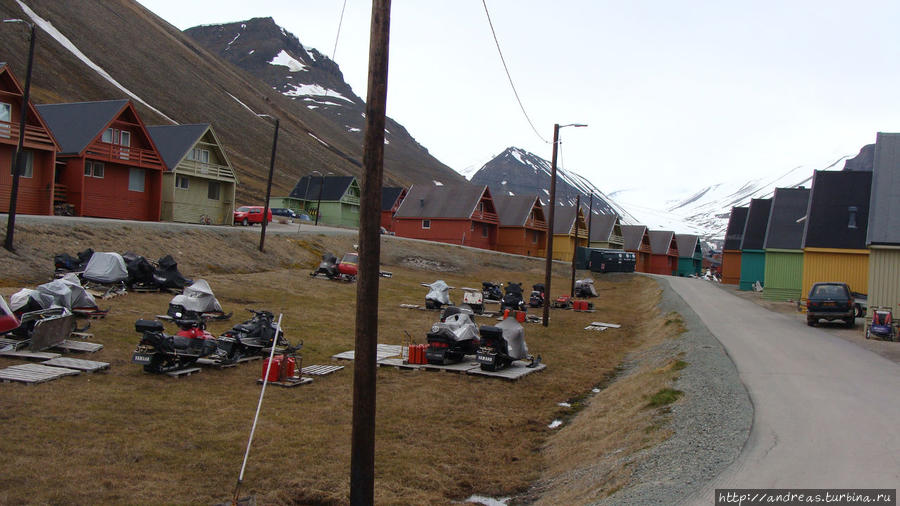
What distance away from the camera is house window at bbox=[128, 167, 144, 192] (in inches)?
1858

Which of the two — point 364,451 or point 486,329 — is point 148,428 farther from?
point 486,329

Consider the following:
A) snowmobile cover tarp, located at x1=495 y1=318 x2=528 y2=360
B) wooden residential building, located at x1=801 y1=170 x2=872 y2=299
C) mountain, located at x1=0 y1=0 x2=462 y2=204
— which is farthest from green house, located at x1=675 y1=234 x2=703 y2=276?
snowmobile cover tarp, located at x1=495 y1=318 x2=528 y2=360

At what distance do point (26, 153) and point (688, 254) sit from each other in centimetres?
9305

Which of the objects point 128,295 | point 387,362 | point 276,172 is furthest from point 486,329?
point 276,172

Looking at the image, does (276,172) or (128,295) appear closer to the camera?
(128,295)

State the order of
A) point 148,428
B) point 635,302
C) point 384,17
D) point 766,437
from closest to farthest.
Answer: point 384,17, point 766,437, point 148,428, point 635,302

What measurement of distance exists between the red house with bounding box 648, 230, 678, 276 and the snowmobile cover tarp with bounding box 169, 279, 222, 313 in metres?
84.2

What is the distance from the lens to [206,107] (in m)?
160

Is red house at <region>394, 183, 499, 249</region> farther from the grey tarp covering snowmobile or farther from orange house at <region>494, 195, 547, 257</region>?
the grey tarp covering snowmobile

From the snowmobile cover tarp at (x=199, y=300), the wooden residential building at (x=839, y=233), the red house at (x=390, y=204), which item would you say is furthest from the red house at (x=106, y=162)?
the red house at (x=390, y=204)

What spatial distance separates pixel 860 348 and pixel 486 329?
40.3 feet

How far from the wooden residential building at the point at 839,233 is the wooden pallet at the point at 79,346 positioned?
32.8m

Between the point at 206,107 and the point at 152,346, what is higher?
the point at 206,107

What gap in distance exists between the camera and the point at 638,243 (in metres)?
92.8
